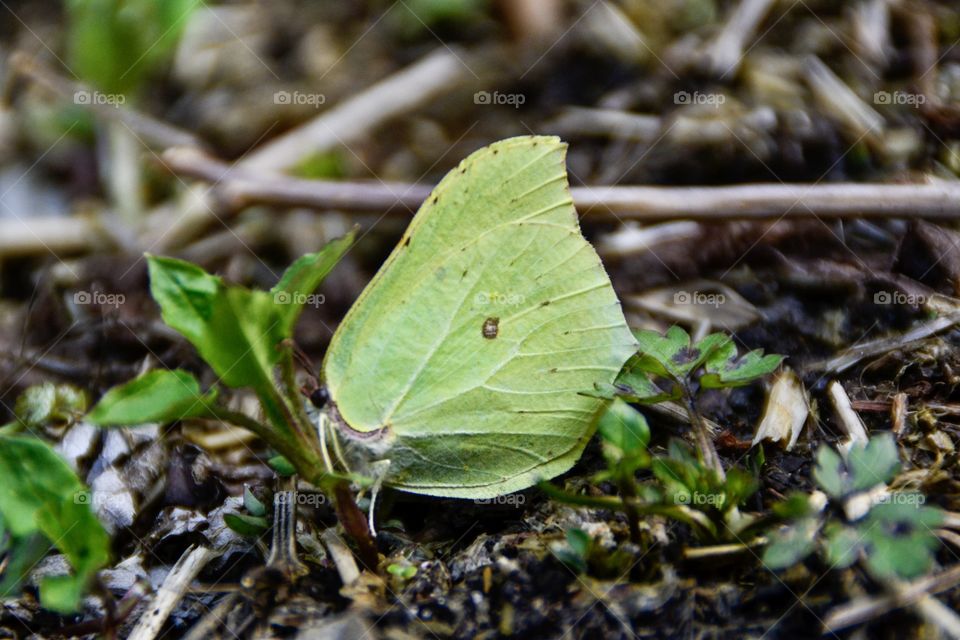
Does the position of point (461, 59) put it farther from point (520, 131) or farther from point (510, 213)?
point (510, 213)

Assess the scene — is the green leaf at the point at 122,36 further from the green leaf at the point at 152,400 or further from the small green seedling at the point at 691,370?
the small green seedling at the point at 691,370

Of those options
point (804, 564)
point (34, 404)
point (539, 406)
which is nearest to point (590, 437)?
point (539, 406)
